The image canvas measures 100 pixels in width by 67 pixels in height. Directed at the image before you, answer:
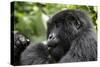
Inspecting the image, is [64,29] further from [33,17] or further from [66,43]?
[33,17]

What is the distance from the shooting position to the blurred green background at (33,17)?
226 centimetres

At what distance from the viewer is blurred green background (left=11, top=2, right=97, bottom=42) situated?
7.43 ft

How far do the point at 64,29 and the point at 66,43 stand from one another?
0.19 metres

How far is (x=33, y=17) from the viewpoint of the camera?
2.34 metres

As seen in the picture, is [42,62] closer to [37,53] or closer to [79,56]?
[37,53]

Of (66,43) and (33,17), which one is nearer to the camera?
(33,17)

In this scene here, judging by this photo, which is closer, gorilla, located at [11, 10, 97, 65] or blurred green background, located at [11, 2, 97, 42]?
blurred green background, located at [11, 2, 97, 42]

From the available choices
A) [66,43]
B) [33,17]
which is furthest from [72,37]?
[33,17]

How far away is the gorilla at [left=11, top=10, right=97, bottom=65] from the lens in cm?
240

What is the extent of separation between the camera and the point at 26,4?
231cm

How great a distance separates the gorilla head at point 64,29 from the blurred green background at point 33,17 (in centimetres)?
9
